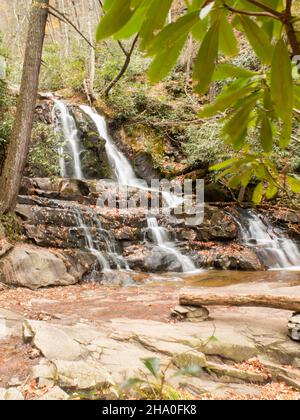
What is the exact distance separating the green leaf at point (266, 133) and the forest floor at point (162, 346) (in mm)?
1346

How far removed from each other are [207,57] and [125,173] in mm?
13845

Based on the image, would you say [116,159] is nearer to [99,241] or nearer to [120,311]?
[99,241]

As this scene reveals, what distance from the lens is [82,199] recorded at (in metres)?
10.7

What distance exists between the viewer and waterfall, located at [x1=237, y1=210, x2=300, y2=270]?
1009 centimetres

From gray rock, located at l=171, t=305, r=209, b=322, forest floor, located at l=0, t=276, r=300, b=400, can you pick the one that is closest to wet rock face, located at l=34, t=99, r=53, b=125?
forest floor, located at l=0, t=276, r=300, b=400

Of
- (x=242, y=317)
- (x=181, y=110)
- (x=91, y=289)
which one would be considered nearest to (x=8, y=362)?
(x=242, y=317)

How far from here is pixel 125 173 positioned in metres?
14.5

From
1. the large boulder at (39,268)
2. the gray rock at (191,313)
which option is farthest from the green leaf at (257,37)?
the large boulder at (39,268)

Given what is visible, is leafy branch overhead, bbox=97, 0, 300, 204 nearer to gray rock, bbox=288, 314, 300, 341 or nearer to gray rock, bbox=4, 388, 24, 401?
gray rock, bbox=4, 388, 24, 401

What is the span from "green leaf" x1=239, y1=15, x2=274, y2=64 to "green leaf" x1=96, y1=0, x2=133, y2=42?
0.28m

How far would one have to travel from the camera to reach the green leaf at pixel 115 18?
0.70 metres

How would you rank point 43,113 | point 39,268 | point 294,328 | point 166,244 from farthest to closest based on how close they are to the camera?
point 43,113, point 166,244, point 39,268, point 294,328

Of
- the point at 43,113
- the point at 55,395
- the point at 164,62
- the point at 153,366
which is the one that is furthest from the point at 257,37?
the point at 43,113

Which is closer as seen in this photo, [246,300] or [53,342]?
[53,342]
